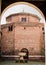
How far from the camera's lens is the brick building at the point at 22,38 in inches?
703

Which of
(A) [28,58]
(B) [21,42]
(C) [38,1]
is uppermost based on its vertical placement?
(C) [38,1]

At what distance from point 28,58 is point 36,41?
189cm

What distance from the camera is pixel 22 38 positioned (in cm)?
1794

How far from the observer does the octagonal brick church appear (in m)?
17.9

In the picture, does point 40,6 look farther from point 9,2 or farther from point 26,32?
point 26,32

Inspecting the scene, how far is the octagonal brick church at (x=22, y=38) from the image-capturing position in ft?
58.6

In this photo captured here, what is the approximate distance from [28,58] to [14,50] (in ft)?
5.31

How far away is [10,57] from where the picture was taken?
17.7m

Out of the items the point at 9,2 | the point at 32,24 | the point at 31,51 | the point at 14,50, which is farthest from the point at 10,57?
the point at 9,2

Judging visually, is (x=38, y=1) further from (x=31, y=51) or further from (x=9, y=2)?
(x=31, y=51)

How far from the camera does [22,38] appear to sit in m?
17.9

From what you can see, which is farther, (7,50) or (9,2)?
(7,50)

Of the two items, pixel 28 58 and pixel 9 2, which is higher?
pixel 9 2

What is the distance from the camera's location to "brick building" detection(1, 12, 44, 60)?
58.6 feet
